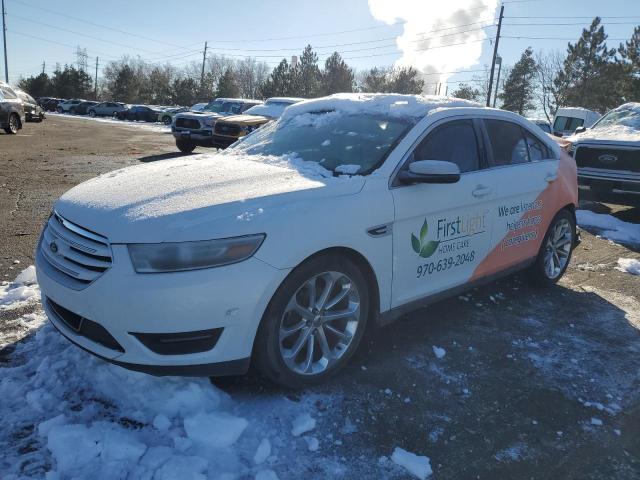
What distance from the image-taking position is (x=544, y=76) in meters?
59.1

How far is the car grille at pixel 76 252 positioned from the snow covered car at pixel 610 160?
28.1 ft

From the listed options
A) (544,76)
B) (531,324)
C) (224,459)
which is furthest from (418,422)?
(544,76)

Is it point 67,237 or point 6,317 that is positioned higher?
point 67,237

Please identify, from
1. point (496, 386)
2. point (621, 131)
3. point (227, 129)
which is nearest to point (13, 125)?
point (227, 129)

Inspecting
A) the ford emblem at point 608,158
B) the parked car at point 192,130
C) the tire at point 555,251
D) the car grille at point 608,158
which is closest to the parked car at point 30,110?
the parked car at point 192,130

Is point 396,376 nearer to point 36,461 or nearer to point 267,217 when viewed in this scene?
point 267,217

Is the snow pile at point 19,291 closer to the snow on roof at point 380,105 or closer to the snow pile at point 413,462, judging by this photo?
the snow on roof at point 380,105

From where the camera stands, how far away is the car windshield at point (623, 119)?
10000 mm

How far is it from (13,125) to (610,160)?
751 inches

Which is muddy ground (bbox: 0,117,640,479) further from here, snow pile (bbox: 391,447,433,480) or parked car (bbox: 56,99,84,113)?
parked car (bbox: 56,99,84,113)

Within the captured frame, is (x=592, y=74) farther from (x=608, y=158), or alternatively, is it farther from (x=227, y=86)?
(x=608, y=158)

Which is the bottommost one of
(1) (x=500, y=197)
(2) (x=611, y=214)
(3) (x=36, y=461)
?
(3) (x=36, y=461)

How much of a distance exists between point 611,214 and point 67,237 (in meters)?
9.40

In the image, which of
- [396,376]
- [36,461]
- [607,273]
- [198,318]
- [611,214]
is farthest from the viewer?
[611,214]
